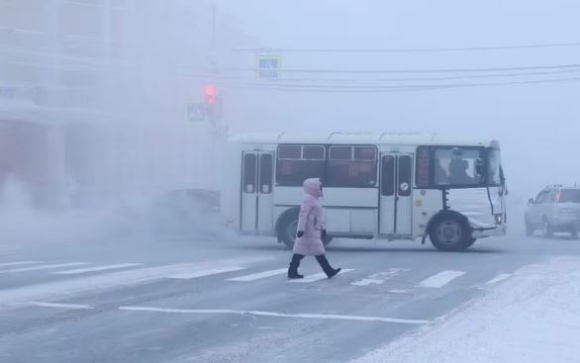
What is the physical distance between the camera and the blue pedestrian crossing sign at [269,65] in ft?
113

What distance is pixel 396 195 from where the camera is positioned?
26.1 meters

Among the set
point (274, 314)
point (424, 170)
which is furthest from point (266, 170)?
point (274, 314)

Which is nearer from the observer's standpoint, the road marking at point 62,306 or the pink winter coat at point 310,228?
the road marking at point 62,306

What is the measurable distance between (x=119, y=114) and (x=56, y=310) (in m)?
27.9

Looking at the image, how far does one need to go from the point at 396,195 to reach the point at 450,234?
5.21ft

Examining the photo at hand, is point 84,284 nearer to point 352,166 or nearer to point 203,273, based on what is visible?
point 203,273

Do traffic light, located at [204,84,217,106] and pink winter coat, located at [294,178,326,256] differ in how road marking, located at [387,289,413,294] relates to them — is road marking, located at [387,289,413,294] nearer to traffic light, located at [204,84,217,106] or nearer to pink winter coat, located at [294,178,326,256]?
pink winter coat, located at [294,178,326,256]

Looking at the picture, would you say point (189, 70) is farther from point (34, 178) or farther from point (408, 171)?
point (408, 171)

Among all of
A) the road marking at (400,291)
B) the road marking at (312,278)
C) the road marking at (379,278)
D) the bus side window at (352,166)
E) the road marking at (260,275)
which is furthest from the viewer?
the bus side window at (352,166)

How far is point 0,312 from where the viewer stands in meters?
13.0

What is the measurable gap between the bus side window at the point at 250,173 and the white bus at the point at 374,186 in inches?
1.0

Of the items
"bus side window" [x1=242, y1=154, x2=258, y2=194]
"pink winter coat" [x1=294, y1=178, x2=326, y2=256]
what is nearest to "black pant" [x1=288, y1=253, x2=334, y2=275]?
"pink winter coat" [x1=294, y1=178, x2=326, y2=256]

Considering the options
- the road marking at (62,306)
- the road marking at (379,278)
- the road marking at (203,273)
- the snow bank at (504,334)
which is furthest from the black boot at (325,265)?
the road marking at (62,306)

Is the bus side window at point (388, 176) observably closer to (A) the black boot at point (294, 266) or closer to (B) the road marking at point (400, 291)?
(A) the black boot at point (294, 266)
